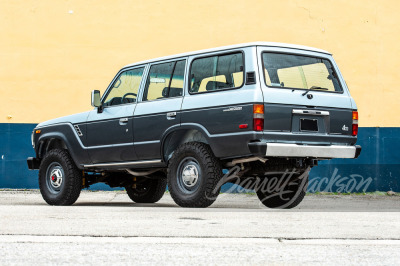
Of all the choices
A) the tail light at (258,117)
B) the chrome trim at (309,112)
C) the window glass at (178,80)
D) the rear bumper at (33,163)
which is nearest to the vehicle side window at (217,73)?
the window glass at (178,80)

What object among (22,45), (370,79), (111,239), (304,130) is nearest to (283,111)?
(304,130)

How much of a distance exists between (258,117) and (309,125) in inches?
32.9

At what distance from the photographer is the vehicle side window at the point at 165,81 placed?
9195 millimetres

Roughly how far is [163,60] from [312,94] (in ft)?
7.16

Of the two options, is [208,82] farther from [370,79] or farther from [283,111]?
[370,79]

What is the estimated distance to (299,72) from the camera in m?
8.78

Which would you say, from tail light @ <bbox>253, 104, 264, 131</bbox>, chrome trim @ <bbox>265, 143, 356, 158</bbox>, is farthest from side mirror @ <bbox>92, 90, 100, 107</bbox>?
chrome trim @ <bbox>265, 143, 356, 158</bbox>

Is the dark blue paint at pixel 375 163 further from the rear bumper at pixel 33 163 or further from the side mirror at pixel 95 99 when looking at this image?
the side mirror at pixel 95 99

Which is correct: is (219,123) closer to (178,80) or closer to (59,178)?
(178,80)

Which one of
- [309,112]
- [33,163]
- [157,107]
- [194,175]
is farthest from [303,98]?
[33,163]

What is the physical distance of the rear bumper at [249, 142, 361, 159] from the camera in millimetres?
7969

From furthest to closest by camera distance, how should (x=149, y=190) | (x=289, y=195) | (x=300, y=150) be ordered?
(x=149, y=190) → (x=289, y=195) → (x=300, y=150)

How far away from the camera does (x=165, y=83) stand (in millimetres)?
9383

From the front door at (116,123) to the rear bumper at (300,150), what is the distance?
2.25 meters
